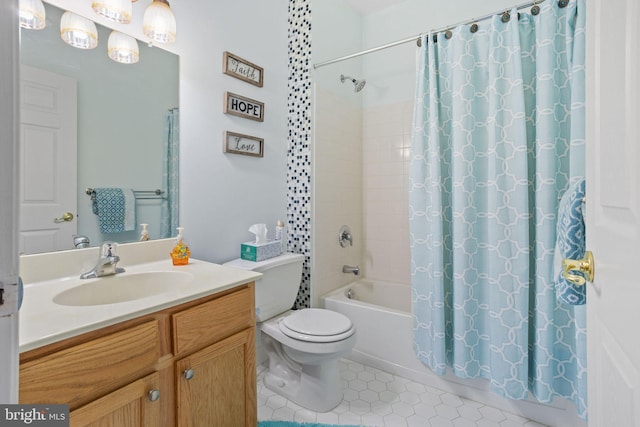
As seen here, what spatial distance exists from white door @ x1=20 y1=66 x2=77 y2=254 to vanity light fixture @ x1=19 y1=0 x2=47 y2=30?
0.15 metres

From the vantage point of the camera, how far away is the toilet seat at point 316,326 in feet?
4.88

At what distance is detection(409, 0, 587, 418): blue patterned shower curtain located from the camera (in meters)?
1.38

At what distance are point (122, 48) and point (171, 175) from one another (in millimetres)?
565

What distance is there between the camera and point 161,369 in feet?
3.05

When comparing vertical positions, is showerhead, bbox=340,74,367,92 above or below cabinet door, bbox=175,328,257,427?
above

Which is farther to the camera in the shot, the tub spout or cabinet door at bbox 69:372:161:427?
the tub spout

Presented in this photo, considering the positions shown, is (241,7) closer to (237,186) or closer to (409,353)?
(237,186)

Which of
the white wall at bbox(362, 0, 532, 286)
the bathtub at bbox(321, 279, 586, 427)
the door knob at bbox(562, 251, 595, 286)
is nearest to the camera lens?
the door knob at bbox(562, 251, 595, 286)

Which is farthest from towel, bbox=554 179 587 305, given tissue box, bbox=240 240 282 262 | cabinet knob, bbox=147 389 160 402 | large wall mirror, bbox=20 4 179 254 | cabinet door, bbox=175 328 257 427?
large wall mirror, bbox=20 4 179 254

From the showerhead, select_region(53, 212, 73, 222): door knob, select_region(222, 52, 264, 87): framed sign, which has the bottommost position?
select_region(53, 212, 73, 222): door knob

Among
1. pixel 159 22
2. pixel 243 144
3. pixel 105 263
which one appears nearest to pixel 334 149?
pixel 243 144

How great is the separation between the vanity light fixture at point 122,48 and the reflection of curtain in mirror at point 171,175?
0.26 metres

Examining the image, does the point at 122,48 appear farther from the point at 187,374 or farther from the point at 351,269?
the point at 351,269

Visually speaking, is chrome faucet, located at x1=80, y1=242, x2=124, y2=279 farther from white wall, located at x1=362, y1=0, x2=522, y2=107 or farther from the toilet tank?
white wall, located at x1=362, y1=0, x2=522, y2=107
